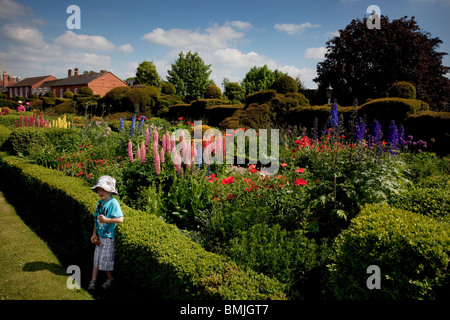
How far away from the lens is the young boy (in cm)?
367

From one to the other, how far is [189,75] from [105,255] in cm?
3894

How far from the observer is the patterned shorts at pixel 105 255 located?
372 cm

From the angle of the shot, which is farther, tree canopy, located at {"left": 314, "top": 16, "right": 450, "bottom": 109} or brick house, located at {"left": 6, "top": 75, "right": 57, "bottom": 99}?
brick house, located at {"left": 6, "top": 75, "right": 57, "bottom": 99}

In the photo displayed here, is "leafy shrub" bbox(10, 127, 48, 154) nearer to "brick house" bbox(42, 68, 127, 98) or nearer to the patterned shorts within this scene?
the patterned shorts

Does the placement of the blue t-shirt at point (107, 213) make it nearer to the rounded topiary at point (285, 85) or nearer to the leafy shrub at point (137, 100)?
the rounded topiary at point (285, 85)

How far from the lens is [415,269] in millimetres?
2393

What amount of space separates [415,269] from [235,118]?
11.1 meters

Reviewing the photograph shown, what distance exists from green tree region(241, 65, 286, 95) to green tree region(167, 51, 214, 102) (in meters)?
10.4

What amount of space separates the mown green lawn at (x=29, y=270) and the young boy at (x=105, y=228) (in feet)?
1.07

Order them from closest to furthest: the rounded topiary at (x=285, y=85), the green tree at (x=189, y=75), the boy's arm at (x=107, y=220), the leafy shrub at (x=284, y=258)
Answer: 1. the leafy shrub at (x=284, y=258)
2. the boy's arm at (x=107, y=220)
3. the rounded topiary at (x=285, y=85)
4. the green tree at (x=189, y=75)

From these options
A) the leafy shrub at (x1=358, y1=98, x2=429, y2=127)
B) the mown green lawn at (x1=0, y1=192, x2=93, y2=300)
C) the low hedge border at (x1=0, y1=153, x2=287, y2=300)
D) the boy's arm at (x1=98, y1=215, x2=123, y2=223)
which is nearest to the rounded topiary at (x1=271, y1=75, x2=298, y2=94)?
the leafy shrub at (x1=358, y1=98, x2=429, y2=127)

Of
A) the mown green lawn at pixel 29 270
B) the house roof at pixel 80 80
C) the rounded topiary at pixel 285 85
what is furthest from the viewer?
the house roof at pixel 80 80

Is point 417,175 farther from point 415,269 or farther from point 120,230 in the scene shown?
point 120,230

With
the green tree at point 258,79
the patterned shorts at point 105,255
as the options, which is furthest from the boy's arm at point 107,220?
the green tree at point 258,79
